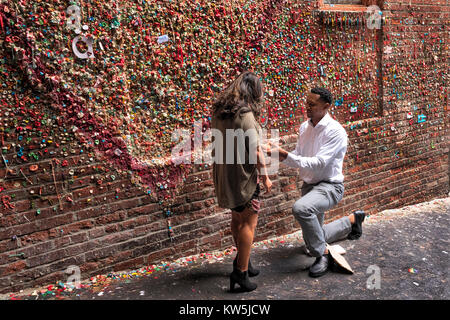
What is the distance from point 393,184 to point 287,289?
3257 mm

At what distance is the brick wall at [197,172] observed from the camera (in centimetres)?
318

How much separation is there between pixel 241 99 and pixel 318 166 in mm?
1039

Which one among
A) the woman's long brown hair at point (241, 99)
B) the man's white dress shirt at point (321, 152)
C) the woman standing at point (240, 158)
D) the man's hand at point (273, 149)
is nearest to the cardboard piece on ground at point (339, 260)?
the man's white dress shirt at point (321, 152)

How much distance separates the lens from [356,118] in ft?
18.2

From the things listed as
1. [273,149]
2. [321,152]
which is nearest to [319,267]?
[321,152]

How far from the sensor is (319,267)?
380 cm

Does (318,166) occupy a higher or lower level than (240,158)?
lower

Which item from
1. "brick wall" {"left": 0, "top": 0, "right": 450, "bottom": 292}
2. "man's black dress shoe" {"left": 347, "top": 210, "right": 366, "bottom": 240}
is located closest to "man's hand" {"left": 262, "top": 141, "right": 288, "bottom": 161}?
"brick wall" {"left": 0, "top": 0, "right": 450, "bottom": 292}

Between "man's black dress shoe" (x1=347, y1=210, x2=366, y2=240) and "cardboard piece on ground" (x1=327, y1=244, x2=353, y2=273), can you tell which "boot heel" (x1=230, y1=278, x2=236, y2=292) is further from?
"man's black dress shoe" (x1=347, y1=210, x2=366, y2=240)

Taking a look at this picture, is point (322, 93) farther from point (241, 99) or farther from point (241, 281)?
point (241, 281)

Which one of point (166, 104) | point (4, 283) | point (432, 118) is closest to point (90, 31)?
point (166, 104)

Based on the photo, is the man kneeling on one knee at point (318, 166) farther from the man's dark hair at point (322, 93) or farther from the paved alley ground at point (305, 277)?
the paved alley ground at point (305, 277)

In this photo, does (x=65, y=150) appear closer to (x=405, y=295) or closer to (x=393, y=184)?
(x=405, y=295)

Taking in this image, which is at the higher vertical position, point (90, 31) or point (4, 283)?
point (90, 31)
